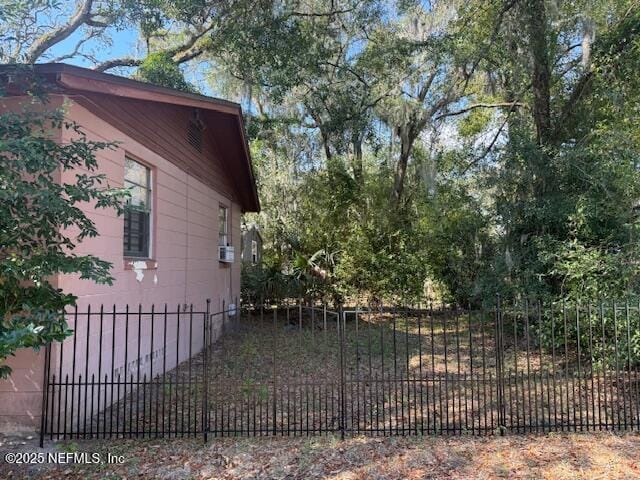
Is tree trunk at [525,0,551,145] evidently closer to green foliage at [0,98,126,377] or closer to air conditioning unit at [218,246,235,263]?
air conditioning unit at [218,246,235,263]

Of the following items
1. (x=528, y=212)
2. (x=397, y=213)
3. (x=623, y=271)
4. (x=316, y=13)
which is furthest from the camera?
(x=397, y=213)

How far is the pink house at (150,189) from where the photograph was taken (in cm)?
443

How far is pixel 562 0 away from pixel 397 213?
281 inches

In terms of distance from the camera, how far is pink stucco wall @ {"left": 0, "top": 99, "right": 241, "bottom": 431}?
4.43 metres

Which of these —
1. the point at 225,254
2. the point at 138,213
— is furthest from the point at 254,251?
the point at 138,213

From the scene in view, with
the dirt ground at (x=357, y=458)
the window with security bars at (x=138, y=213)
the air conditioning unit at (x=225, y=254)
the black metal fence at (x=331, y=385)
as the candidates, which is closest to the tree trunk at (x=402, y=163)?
the air conditioning unit at (x=225, y=254)

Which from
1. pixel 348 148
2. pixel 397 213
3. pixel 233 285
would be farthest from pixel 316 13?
pixel 233 285

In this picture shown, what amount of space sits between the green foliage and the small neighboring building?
36.6 ft

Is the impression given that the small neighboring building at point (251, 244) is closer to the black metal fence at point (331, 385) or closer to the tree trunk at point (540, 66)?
the black metal fence at point (331, 385)

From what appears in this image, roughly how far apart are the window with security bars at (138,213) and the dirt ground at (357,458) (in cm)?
269

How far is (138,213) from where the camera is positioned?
21.0 feet

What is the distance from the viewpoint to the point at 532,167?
25.7 feet

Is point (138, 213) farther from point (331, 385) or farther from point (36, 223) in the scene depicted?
point (331, 385)

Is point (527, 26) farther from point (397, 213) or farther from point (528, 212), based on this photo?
point (397, 213)
